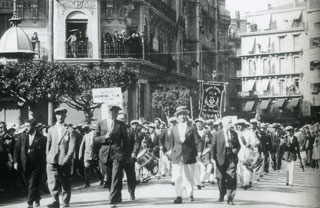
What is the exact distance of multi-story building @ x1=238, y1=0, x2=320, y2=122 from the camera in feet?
189

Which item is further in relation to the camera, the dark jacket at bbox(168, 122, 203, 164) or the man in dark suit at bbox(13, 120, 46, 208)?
the dark jacket at bbox(168, 122, 203, 164)

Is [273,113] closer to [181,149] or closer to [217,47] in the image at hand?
[217,47]

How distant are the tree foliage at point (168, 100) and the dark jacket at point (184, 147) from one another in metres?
17.9

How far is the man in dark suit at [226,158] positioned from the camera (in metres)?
11.7

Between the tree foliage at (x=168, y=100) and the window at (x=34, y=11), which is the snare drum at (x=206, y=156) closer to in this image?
the tree foliage at (x=168, y=100)

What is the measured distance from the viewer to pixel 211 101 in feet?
68.1

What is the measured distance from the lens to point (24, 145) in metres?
11.4

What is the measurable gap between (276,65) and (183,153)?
5182 cm

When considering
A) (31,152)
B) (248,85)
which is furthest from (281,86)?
(31,152)

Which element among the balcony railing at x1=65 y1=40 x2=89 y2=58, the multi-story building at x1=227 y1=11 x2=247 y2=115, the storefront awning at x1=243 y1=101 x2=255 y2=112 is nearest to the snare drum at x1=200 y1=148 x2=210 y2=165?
the balcony railing at x1=65 y1=40 x2=89 y2=58

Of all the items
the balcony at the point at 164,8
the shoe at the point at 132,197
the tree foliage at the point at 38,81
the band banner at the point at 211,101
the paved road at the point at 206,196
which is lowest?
the paved road at the point at 206,196

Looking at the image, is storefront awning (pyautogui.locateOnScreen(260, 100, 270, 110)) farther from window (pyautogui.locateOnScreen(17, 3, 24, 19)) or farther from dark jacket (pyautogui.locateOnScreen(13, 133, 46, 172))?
dark jacket (pyautogui.locateOnScreen(13, 133, 46, 172))

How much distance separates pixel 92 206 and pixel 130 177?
1.59 meters

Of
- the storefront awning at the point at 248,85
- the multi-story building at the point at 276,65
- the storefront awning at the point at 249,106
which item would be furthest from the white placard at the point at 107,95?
the storefront awning at the point at 248,85
